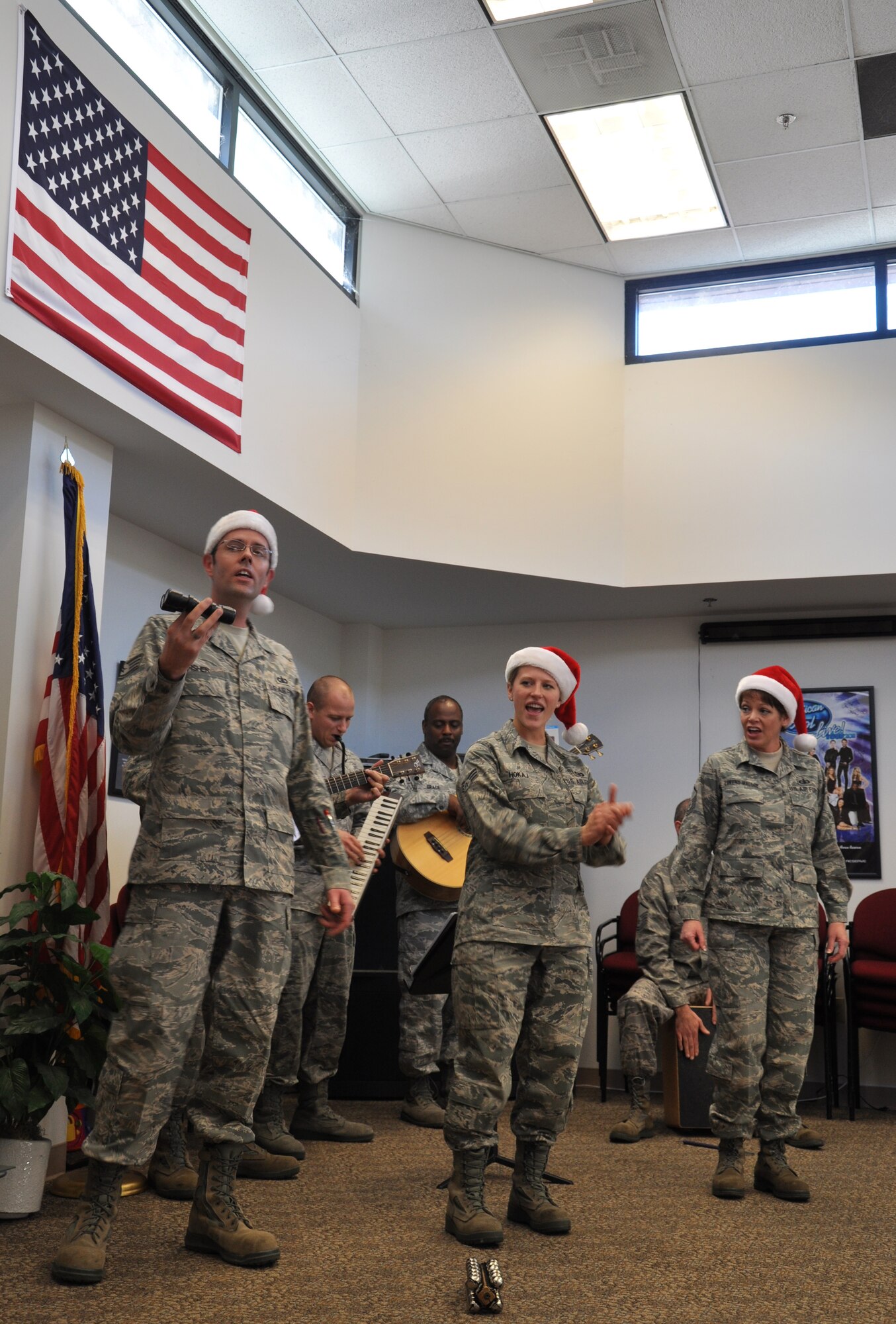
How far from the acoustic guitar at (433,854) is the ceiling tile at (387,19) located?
3294 millimetres

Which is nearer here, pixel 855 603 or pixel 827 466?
pixel 827 466

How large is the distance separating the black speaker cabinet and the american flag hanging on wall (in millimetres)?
3221

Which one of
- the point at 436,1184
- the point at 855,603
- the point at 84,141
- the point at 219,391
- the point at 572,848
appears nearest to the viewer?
the point at 572,848

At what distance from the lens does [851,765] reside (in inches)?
Result: 265

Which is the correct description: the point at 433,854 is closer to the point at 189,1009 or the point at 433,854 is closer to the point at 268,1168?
the point at 268,1168

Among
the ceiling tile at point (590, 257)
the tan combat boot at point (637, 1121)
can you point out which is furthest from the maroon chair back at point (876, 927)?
the ceiling tile at point (590, 257)

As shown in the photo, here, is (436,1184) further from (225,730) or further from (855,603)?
(855,603)

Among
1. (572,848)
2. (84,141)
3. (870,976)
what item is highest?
(84,141)

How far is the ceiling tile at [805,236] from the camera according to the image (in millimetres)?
6277

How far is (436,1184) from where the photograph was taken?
3.72 m

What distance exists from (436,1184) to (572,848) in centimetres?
144

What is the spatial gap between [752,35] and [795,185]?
1185 mm

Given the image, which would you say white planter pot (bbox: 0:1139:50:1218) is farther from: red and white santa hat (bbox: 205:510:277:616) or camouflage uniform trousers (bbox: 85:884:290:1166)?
red and white santa hat (bbox: 205:510:277:616)

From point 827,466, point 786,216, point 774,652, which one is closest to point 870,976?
point 774,652
